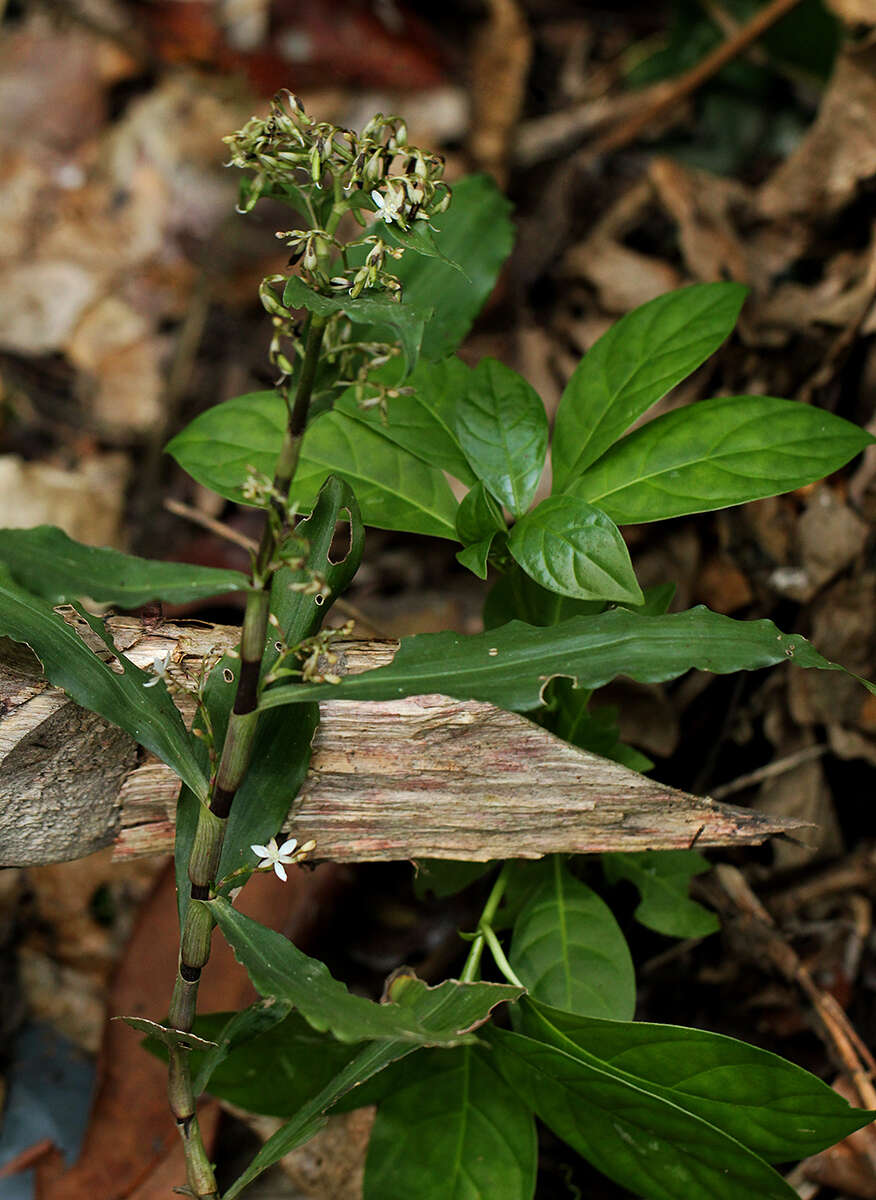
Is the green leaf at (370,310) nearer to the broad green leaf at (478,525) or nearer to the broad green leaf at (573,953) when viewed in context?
the broad green leaf at (478,525)

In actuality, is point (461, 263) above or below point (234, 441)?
above

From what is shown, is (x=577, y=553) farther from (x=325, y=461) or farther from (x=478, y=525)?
(x=325, y=461)

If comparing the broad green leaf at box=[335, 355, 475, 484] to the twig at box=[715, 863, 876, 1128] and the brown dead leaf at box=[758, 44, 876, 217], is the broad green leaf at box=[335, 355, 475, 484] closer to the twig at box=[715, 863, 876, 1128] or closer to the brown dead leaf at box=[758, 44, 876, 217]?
the twig at box=[715, 863, 876, 1128]

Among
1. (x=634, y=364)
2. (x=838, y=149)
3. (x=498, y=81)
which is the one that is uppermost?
(x=498, y=81)

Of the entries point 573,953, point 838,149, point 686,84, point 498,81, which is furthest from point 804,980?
point 498,81

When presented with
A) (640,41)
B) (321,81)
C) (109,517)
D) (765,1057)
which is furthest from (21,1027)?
(640,41)

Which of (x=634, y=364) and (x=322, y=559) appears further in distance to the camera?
(x=634, y=364)

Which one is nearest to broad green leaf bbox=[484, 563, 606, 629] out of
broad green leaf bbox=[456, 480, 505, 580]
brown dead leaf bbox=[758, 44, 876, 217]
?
broad green leaf bbox=[456, 480, 505, 580]
